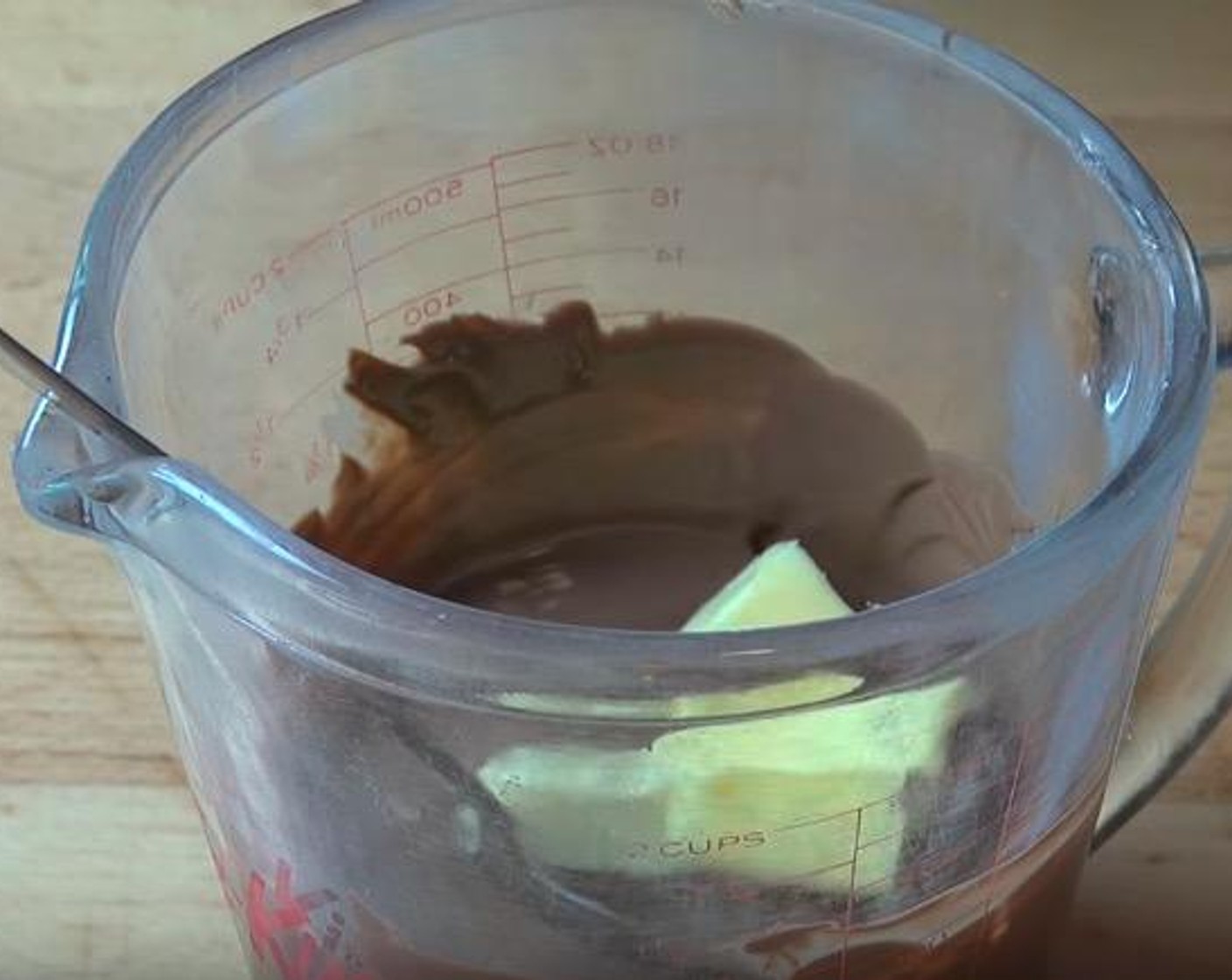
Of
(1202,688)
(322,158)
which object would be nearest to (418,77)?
(322,158)

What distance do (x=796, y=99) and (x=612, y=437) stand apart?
111 mm

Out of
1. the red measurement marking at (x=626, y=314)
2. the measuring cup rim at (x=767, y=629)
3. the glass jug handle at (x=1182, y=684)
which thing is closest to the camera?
the measuring cup rim at (x=767, y=629)

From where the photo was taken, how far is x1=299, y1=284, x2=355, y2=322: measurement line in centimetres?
58

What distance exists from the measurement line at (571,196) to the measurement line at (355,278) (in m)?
0.05

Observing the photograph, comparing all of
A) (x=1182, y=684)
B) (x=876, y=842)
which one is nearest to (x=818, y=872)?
(x=876, y=842)

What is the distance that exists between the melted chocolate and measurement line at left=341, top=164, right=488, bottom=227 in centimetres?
4

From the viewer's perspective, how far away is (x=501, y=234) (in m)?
0.61

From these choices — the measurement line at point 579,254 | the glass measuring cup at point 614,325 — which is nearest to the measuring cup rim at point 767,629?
the glass measuring cup at point 614,325

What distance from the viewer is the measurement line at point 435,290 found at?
0.60 meters

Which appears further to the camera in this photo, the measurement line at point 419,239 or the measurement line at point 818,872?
the measurement line at point 419,239

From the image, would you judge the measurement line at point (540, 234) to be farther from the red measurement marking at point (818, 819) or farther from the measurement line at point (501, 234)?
the red measurement marking at point (818, 819)

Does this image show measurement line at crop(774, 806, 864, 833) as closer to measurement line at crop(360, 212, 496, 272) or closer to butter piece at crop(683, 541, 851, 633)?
butter piece at crop(683, 541, 851, 633)

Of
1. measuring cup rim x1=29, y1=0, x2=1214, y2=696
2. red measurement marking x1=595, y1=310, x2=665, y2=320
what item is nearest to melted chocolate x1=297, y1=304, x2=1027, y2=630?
red measurement marking x1=595, y1=310, x2=665, y2=320

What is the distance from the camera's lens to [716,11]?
1.84 feet
